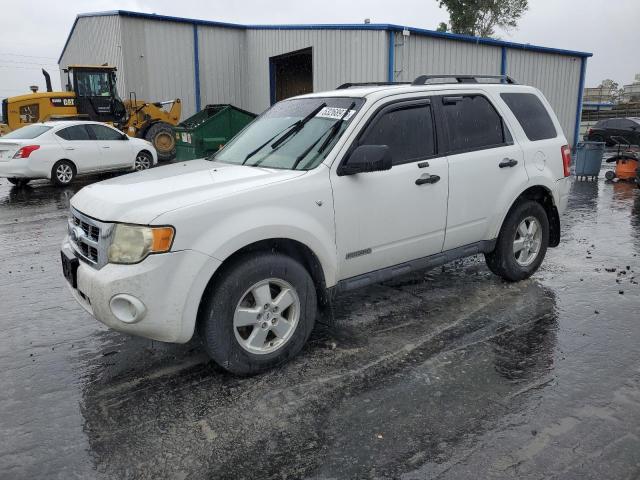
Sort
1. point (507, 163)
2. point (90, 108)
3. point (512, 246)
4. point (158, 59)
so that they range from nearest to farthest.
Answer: point (507, 163)
point (512, 246)
point (90, 108)
point (158, 59)

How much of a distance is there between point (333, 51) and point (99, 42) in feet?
42.7

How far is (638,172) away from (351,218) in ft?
31.5

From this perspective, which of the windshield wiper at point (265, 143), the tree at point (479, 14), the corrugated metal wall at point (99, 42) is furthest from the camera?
the tree at point (479, 14)

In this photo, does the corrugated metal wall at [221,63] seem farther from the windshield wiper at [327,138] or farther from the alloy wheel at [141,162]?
the windshield wiper at [327,138]

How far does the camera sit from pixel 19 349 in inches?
167

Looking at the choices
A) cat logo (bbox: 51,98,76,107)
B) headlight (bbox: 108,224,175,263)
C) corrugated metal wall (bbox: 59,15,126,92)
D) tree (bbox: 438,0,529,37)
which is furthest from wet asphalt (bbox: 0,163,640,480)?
tree (bbox: 438,0,529,37)

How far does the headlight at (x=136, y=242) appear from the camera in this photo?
3.24m

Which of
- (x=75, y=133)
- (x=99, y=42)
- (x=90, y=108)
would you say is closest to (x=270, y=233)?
(x=75, y=133)

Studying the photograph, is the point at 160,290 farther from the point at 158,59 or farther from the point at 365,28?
the point at 158,59

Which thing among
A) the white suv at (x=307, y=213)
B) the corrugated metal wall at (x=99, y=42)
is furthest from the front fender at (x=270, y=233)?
the corrugated metal wall at (x=99, y=42)

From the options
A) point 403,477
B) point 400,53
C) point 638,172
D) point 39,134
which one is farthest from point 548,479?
point 400,53

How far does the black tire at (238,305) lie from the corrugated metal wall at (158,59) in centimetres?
2146

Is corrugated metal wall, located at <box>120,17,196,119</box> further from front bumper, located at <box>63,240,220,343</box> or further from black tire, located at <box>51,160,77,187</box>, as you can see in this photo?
front bumper, located at <box>63,240,220,343</box>

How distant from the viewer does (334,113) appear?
438 cm
